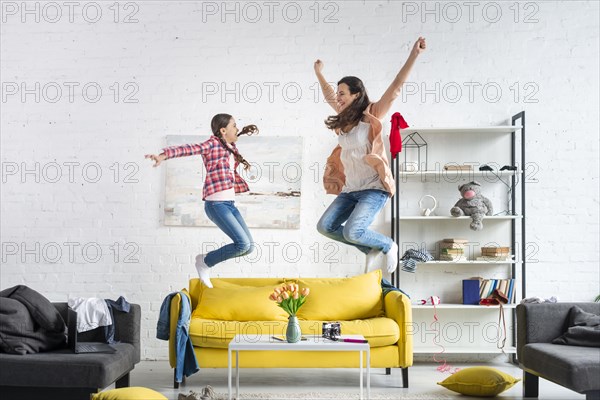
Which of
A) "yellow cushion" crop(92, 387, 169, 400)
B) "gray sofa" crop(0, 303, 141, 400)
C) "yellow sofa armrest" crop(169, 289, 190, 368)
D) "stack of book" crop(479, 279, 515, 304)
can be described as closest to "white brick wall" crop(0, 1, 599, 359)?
"stack of book" crop(479, 279, 515, 304)

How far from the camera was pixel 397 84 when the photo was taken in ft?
16.5

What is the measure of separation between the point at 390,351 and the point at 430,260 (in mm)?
1306

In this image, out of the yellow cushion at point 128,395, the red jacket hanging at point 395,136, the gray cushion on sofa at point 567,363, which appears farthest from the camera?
the red jacket hanging at point 395,136

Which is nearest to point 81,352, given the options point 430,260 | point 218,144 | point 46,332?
point 46,332

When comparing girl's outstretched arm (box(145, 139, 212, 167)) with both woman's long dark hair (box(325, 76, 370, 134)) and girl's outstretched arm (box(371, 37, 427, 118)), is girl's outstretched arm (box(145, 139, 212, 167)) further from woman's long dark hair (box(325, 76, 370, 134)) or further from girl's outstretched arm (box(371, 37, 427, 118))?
girl's outstretched arm (box(371, 37, 427, 118))

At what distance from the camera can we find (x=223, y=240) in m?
7.06

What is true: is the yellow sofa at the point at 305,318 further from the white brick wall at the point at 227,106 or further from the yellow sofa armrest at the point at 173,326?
the white brick wall at the point at 227,106

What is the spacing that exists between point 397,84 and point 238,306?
2289 mm

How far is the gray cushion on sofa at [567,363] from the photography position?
446cm

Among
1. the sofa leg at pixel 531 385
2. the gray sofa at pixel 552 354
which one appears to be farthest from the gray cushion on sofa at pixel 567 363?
the sofa leg at pixel 531 385

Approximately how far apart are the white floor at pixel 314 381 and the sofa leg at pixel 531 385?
0.06 m

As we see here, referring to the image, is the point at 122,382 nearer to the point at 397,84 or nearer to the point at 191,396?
the point at 191,396

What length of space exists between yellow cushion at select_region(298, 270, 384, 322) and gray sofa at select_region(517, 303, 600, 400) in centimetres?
127

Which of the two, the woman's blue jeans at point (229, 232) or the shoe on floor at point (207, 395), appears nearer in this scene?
the shoe on floor at point (207, 395)
